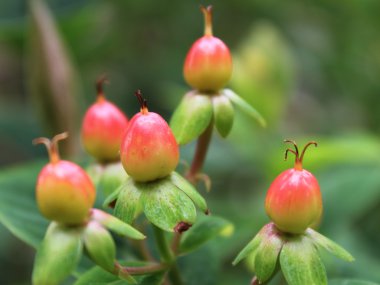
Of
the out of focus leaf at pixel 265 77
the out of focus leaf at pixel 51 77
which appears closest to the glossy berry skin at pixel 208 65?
the out of focus leaf at pixel 51 77

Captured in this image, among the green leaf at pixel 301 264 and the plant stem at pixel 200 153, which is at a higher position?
the plant stem at pixel 200 153

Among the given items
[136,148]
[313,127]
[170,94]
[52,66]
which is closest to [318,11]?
[313,127]

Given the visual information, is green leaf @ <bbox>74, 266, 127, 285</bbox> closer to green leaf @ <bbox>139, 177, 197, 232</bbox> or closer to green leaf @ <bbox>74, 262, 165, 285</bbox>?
green leaf @ <bbox>74, 262, 165, 285</bbox>

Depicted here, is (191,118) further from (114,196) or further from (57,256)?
(57,256)

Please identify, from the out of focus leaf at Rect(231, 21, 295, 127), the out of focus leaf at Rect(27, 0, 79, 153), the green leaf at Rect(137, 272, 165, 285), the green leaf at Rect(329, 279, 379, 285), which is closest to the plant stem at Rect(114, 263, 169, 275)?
the green leaf at Rect(137, 272, 165, 285)

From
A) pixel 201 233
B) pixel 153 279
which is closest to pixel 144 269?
pixel 153 279

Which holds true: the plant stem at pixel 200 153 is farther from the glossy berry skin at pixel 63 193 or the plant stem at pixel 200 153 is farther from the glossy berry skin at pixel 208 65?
the glossy berry skin at pixel 63 193

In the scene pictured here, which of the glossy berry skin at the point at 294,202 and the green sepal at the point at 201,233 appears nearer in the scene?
the glossy berry skin at the point at 294,202
